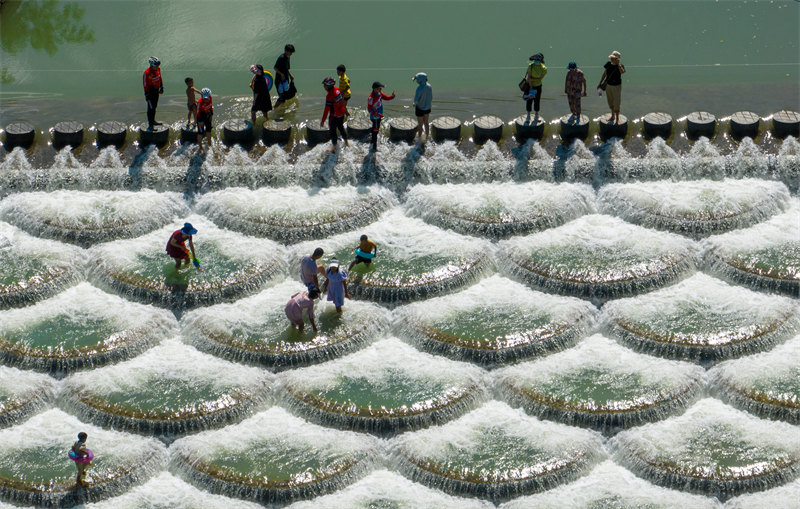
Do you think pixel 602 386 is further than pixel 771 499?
Yes

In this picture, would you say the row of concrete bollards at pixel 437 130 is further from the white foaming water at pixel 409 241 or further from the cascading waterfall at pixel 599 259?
the cascading waterfall at pixel 599 259

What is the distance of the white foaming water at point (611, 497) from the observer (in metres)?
24.3

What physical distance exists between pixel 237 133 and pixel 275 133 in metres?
1.12

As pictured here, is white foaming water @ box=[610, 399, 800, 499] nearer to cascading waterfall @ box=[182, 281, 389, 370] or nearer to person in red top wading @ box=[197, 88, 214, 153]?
cascading waterfall @ box=[182, 281, 389, 370]

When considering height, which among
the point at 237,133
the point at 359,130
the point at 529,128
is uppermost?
the point at 529,128

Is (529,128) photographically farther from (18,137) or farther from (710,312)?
(18,137)

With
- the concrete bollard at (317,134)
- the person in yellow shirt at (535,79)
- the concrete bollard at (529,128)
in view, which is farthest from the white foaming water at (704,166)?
the concrete bollard at (317,134)

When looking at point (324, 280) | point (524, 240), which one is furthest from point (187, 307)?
point (524, 240)

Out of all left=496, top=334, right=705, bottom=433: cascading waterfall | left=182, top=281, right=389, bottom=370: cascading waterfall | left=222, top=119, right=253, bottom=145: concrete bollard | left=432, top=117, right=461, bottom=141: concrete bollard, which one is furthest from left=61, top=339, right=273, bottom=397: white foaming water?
left=432, top=117, right=461, bottom=141: concrete bollard

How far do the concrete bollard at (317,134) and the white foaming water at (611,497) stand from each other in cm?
1442

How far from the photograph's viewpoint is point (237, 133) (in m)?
35.3

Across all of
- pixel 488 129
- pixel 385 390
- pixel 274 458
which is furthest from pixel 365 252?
pixel 488 129

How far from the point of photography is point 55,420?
26781mm

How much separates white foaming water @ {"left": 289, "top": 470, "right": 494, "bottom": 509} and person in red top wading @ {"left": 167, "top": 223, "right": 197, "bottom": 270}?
7.99m
